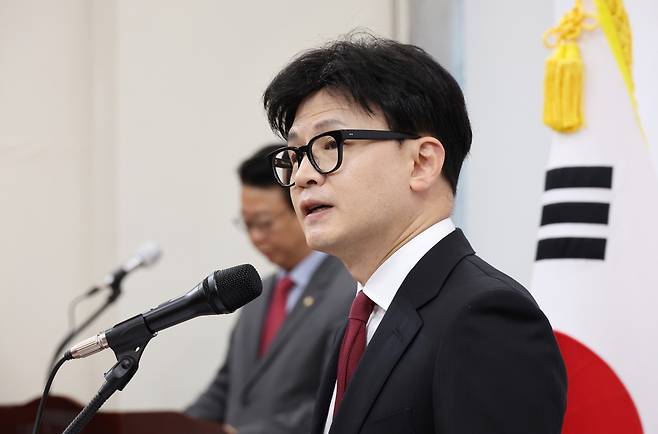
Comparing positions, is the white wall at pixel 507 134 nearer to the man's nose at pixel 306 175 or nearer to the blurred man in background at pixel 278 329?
the blurred man in background at pixel 278 329

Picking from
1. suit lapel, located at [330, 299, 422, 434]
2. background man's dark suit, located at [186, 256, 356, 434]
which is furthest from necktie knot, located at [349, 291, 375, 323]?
background man's dark suit, located at [186, 256, 356, 434]

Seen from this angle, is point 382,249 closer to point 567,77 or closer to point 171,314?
point 171,314

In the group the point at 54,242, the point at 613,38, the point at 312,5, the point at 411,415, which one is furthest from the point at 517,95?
the point at 54,242

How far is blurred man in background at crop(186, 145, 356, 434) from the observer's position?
2984 millimetres

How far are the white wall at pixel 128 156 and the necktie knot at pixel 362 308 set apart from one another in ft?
7.97

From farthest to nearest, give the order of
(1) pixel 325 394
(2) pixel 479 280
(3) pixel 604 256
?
(3) pixel 604 256 < (1) pixel 325 394 < (2) pixel 479 280

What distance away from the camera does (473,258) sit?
63.5 inches

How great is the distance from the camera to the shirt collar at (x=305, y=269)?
3.24m

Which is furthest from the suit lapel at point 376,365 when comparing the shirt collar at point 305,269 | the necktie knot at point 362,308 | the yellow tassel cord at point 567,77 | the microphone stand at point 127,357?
the shirt collar at point 305,269

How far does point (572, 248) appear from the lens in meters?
2.11

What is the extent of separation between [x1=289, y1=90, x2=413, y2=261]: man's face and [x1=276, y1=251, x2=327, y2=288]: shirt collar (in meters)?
1.58

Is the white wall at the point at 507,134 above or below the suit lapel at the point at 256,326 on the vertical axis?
above

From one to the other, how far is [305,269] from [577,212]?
132cm

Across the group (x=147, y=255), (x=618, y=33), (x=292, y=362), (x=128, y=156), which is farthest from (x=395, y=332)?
(x=128, y=156)
